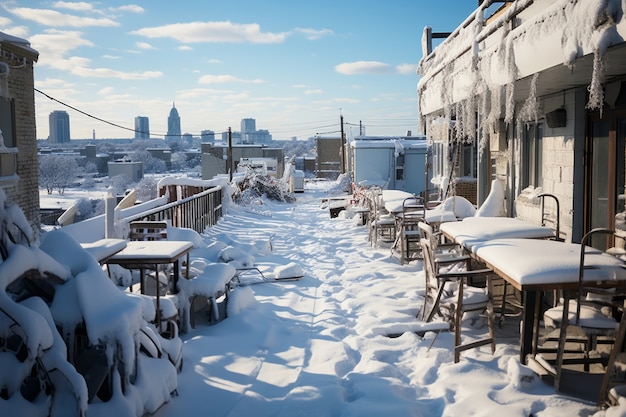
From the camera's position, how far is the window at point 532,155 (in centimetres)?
850

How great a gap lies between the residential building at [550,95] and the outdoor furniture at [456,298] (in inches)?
53.2

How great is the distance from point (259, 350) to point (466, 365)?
1.94 m

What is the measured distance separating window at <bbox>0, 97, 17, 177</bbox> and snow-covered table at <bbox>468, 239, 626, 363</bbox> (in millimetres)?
14883

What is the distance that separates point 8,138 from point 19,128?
1.87 feet

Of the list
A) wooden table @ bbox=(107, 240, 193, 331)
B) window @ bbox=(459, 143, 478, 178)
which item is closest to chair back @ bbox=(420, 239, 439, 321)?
wooden table @ bbox=(107, 240, 193, 331)

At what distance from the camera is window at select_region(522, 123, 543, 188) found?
8.50m

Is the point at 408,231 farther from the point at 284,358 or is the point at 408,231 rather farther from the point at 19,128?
the point at 19,128

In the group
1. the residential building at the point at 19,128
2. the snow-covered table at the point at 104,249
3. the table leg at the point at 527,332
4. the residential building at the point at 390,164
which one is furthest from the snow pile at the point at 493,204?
the residential building at the point at 390,164

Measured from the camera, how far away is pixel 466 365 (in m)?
4.68

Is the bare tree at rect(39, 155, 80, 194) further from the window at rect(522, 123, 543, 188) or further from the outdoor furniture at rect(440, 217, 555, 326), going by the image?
the outdoor furniture at rect(440, 217, 555, 326)

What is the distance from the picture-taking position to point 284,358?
5.20 m

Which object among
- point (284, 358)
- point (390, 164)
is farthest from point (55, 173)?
point (284, 358)

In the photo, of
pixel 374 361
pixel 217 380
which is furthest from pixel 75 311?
pixel 374 361

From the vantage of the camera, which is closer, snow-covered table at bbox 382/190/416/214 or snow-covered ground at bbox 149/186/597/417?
snow-covered ground at bbox 149/186/597/417
